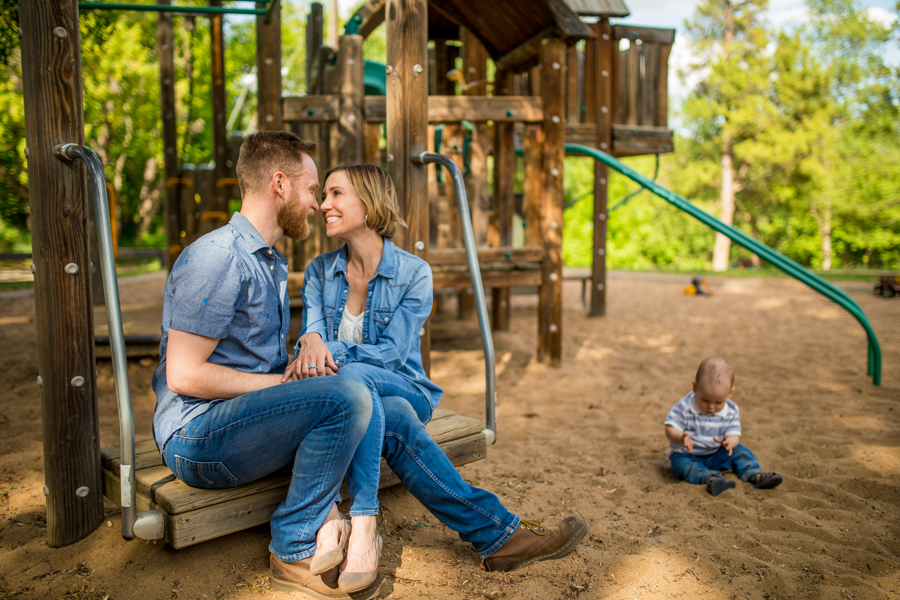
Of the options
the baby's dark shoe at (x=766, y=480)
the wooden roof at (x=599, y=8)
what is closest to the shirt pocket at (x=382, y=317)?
the baby's dark shoe at (x=766, y=480)

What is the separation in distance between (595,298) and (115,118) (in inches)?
594

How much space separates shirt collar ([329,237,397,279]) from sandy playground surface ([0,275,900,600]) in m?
0.99

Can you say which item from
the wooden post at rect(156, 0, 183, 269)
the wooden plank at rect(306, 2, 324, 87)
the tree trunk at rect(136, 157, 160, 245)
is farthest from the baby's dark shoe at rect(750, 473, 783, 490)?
the tree trunk at rect(136, 157, 160, 245)

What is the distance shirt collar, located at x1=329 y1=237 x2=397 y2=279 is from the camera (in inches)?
93.3

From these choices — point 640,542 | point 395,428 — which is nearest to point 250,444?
point 395,428

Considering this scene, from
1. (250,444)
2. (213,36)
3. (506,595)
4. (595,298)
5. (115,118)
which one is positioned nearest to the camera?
(250,444)

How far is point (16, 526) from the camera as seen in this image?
7.91ft

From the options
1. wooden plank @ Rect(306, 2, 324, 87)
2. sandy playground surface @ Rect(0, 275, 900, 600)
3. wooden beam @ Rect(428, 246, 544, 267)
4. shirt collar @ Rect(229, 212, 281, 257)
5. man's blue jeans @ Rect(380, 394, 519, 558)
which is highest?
wooden plank @ Rect(306, 2, 324, 87)

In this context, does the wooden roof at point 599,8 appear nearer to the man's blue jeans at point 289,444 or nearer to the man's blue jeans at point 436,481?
the man's blue jeans at point 436,481

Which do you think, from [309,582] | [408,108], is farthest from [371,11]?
[309,582]

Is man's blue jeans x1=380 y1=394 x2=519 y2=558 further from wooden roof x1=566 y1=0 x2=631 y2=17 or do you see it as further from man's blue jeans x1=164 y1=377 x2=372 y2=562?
wooden roof x1=566 y1=0 x2=631 y2=17

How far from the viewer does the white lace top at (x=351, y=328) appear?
2371mm

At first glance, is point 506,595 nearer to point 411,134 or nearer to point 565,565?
point 565,565

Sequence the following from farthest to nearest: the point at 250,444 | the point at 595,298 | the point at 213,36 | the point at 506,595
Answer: the point at 595,298
the point at 213,36
the point at 506,595
the point at 250,444
